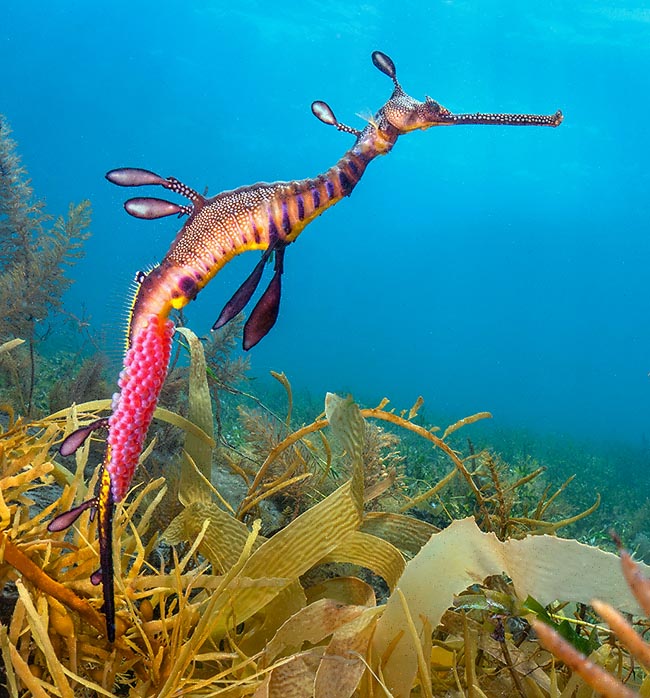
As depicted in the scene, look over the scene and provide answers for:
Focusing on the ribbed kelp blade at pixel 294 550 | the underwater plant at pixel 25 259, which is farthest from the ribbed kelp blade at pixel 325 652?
the underwater plant at pixel 25 259

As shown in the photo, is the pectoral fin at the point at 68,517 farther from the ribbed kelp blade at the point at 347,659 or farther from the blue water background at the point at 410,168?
the blue water background at the point at 410,168

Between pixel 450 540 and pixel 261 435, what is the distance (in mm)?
2191

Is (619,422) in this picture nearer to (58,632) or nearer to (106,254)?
(58,632)

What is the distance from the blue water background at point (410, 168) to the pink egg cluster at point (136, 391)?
75.6 ft

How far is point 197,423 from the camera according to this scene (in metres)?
1.62

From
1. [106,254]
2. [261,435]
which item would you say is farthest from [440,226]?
[261,435]

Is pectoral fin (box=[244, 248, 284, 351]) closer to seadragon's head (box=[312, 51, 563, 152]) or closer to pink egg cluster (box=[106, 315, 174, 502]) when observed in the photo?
pink egg cluster (box=[106, 315, 174, 502])

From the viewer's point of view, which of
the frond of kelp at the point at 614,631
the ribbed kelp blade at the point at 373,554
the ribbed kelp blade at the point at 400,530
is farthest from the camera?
the ribbed kelp blade at the point at 400,530

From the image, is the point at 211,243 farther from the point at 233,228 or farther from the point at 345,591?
the point at 345,591

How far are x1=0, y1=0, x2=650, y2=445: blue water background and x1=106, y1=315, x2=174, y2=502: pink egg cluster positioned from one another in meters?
23.0

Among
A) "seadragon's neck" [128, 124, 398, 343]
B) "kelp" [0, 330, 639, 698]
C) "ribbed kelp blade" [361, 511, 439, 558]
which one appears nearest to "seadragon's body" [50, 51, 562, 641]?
"seadragon's neck" [128, 124, 398, 343]

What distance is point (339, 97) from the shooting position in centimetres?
5338

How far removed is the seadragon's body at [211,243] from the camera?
0.93 metres

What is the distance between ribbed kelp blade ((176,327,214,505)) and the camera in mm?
1561
